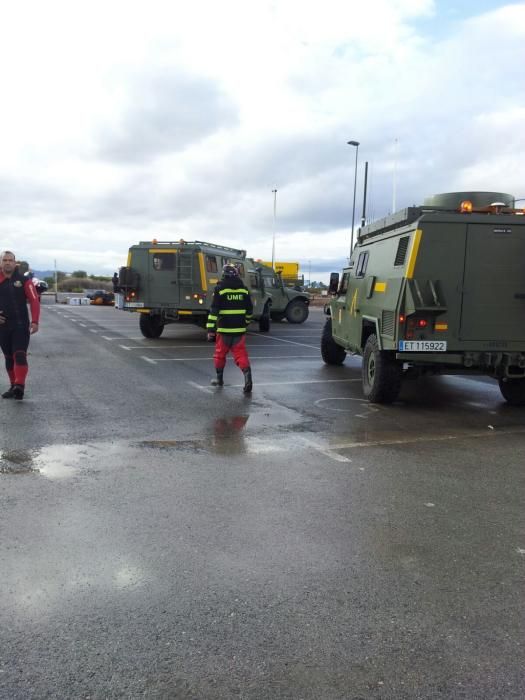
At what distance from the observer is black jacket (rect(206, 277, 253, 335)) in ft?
29.1

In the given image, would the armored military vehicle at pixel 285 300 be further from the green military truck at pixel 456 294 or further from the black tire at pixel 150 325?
the green military truck at pixel 456 294

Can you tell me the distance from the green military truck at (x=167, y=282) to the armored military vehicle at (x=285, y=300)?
678 cm

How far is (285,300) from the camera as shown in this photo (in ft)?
80.8

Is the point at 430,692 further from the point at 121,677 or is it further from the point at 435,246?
the point at 435,246

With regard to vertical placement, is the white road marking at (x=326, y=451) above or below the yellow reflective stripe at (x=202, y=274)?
below

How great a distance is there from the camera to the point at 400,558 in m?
3.53

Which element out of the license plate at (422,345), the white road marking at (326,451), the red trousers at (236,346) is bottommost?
the white road marking at (326,451)

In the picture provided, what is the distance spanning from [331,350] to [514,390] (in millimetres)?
4315

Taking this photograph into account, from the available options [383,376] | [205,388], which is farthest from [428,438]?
[205,388]

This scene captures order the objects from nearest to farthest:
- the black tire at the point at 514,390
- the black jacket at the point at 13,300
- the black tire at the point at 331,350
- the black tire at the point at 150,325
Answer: the black jacket at the point at 13,300
the black tire at the point at 514,390
the black tire at the point at 331,350
the black tire at the point at 150,325

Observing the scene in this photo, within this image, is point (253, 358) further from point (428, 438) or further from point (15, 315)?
point (428, 438)

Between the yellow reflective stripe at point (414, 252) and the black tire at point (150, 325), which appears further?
the black tire at point (150, 325)

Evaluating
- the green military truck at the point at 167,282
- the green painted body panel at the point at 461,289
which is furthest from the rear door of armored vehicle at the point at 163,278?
the green painted body panel at the point at 461,289

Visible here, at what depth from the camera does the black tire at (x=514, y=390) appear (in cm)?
843
